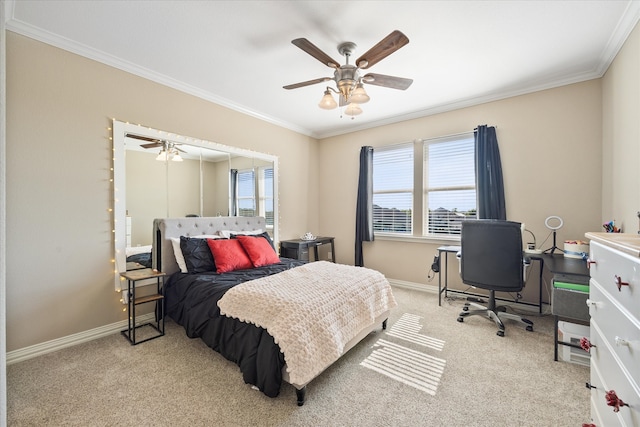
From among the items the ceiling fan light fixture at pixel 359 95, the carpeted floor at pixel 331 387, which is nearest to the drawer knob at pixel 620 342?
the carpeted floor at pixel 331 387

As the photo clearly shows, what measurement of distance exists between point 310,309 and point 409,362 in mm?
1033

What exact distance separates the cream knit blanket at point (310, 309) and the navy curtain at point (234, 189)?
5.40 feet

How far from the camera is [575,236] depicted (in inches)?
119

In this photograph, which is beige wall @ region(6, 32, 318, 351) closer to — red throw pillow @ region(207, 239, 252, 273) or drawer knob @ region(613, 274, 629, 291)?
red throw pillow @ region(207, 239, 252, 273)

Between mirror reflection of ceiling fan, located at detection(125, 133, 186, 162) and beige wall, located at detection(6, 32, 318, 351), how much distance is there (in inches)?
6.5

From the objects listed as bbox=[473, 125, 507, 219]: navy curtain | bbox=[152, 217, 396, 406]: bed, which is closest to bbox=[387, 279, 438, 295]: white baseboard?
bbox=[473, 125, 507, 219]: navy curtain

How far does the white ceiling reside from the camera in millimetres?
1977

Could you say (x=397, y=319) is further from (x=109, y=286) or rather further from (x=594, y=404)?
(x=109, y=286)

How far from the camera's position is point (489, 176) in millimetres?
3404

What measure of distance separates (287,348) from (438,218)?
10.4 ft

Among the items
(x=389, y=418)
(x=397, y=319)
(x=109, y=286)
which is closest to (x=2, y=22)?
(x=109, y=286)

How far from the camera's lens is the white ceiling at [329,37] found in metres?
1.98

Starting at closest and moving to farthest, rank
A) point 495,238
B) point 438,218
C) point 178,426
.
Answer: point 178,426 < point 495,238 < point 438,218

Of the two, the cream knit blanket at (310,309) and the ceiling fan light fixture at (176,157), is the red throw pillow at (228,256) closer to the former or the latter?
the cream knit blanket at (310,309)
